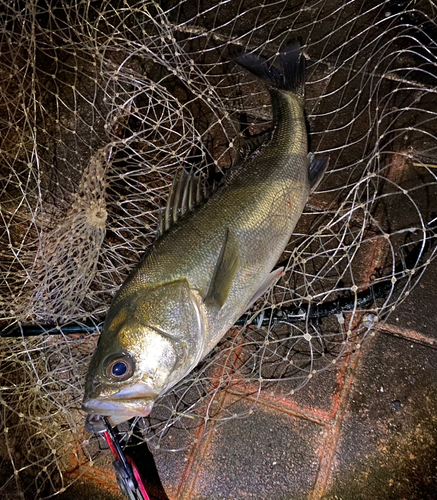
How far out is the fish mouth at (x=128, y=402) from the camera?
2062 mm

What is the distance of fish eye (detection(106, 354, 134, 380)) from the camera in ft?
6.76

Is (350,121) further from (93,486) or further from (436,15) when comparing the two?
(93,486)

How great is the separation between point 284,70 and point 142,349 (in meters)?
2.20

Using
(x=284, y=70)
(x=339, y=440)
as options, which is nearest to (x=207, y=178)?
(x=284, y=70)

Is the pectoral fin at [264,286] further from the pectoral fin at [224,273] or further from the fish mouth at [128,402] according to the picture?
the fish mouth at [128,402]

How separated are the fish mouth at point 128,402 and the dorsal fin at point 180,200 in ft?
3.03

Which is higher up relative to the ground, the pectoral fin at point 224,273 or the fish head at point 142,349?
the pectoral fin at point 224,273

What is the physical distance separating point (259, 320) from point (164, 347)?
3.11 ft

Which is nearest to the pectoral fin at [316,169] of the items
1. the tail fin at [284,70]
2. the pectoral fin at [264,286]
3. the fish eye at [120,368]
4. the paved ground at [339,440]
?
the tail fin at [284,70]

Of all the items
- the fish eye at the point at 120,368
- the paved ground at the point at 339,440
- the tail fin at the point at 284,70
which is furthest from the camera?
the tail fin at the point at 284,70

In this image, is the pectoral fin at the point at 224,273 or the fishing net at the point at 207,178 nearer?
the pectoral fin at the point at 224,273

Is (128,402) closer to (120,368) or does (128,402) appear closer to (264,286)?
(120,368)

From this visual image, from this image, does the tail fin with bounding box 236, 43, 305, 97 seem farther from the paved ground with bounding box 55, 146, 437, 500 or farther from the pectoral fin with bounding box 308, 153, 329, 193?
the paved ground with bounding box 55, 146, 437, 500

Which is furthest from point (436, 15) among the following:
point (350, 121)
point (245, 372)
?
point (245, 372)
